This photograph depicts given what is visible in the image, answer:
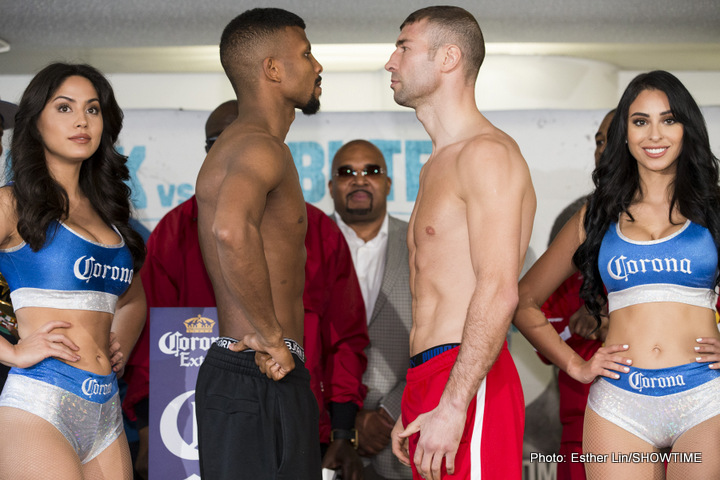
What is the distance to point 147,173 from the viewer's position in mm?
4430

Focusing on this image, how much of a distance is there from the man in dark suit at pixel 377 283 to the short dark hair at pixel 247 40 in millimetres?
1618

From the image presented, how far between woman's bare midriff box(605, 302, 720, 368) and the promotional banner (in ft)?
5.06

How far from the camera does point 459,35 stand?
2295 mm

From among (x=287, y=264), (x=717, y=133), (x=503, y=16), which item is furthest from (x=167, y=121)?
(x=717, y=133)

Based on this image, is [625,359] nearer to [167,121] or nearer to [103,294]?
[103,294]

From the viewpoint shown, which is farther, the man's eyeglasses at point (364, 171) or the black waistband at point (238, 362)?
the man's eyeglasses at point (364, 171)

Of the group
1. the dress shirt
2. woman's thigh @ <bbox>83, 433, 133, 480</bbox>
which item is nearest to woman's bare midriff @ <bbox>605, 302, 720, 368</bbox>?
woman's thigh @ <bbox>83, 433, 133, 480</bbox>

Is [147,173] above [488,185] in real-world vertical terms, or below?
above

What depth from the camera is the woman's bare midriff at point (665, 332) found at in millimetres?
2354

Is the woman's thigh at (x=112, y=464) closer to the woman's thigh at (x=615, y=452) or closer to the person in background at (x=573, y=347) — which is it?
the woman's thigh at (x=615, y=452)

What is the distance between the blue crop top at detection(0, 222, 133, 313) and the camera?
2.31 m

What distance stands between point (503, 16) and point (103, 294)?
2.89 meters

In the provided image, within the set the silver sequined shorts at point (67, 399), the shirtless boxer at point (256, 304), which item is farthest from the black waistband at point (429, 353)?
the silver sequined shorts at point (67, 399)

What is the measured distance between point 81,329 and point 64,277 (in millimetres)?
170
